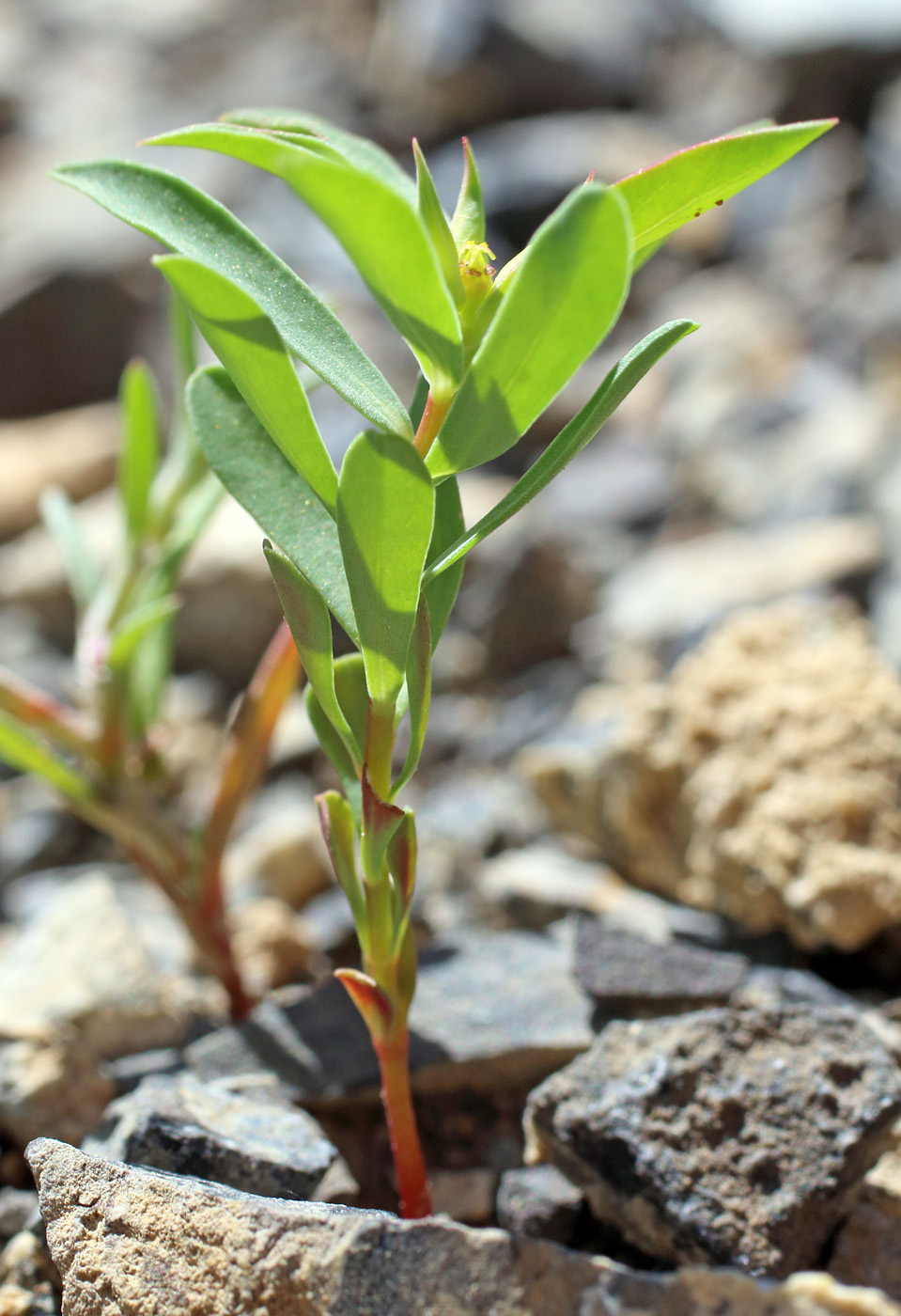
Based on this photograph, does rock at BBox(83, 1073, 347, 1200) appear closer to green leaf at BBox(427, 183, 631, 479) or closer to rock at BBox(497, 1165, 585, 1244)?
rock at BBox(497, 1165, 585, 1244)

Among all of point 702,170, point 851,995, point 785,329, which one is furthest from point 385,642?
point 785,329

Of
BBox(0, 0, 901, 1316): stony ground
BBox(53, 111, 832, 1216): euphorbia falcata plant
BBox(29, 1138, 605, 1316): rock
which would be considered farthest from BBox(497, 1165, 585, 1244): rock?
BBox(29, 1138, 605, 1316): rock

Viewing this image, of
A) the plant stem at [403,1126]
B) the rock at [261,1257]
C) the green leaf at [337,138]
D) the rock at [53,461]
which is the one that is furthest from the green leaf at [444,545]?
the rock at [53,461]

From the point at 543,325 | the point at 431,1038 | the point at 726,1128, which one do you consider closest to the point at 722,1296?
the point at 726,1128

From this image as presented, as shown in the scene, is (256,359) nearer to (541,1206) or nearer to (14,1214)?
(541,1206)

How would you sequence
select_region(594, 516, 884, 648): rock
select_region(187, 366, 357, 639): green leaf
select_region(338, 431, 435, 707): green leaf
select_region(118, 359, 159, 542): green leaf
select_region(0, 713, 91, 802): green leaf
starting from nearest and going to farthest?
select_region(338, 431, 435, 707): green leaf → select_region(187, 366, 357, 639): green leaf → select_region(0, 713, 91, 802): green leaf → select_region(118, 359, 159, 542): green leaf → select_region(594, 516, 884, 648): rock

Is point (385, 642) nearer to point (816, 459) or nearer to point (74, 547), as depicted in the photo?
point (74, 547)
